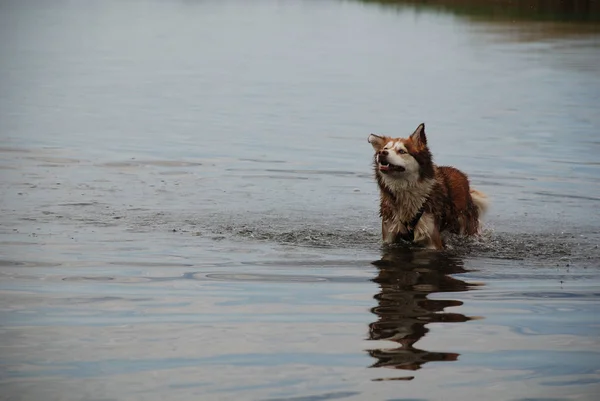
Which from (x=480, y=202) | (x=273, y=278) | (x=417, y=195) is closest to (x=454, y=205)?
(x=417, y=195)

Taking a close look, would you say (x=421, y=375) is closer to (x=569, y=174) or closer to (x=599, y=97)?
(x=569, y=174)

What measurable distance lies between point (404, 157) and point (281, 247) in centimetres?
154

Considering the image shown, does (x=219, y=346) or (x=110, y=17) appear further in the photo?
(x=110, y=17)

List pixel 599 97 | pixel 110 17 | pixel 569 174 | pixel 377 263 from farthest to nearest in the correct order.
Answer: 1. pixel 110 17
2. pixel 599 97
3. pixel 569 174
4. pixel 377 263

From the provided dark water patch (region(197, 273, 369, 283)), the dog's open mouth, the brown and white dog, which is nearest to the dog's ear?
the brown and white dog

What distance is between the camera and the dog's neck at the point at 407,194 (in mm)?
11781

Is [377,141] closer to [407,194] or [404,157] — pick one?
Result: [404,157]

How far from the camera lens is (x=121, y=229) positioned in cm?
1273

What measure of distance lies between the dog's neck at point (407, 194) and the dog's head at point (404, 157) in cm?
5

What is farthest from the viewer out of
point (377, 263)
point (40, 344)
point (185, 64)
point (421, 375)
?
point (185, 64)

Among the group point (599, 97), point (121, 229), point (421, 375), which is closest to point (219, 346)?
point (421, 375)

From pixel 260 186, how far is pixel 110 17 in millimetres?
49302

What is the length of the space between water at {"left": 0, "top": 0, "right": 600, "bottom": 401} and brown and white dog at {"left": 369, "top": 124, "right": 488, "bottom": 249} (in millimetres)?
248

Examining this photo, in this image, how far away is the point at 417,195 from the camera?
11797 mm
